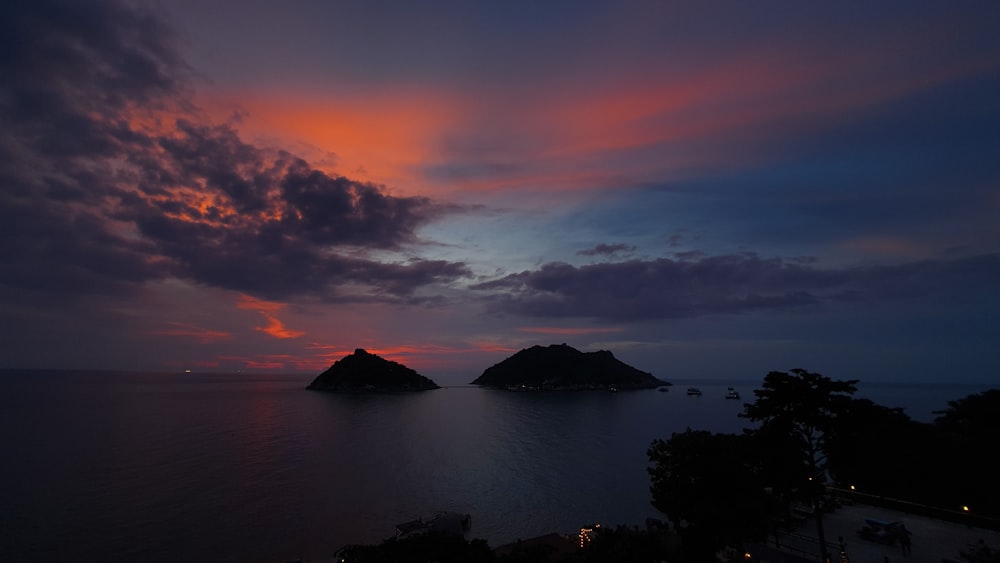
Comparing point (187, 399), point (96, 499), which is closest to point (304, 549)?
point (96, 499)

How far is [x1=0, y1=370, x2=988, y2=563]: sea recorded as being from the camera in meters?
45.4

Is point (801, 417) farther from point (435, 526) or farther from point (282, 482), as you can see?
point (282, 482)

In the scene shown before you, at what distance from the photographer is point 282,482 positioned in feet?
212

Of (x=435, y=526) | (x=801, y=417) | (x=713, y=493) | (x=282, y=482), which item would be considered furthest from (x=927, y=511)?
(x=282, y=482)

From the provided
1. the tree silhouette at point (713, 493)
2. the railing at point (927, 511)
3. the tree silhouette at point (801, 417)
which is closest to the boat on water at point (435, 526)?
the tree silhouette at point (713, 493)

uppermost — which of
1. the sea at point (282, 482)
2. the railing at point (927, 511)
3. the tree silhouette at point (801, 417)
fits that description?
the tree silhouette at point (801, 417)

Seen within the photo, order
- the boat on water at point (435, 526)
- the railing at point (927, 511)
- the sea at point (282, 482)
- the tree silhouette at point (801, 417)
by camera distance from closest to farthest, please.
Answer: the tree silhouette at point (801, 417), the railing at point (927, 511), the boat on water at point (435, 526), the sea at point (282, 482)

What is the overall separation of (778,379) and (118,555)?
5763cm

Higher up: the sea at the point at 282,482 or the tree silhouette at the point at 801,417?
the tree silhouette at the point at 801,417

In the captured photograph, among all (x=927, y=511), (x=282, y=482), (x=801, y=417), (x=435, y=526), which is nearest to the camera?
(x=801, y=417)

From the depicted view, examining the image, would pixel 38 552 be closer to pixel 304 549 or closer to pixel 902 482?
pixel 304 549

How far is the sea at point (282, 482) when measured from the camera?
45.4 metres

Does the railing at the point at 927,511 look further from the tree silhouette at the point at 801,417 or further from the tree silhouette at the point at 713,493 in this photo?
the tree silhouette at the point at 713,493

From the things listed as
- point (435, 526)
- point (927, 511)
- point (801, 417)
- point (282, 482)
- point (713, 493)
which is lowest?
point (282, 482)
